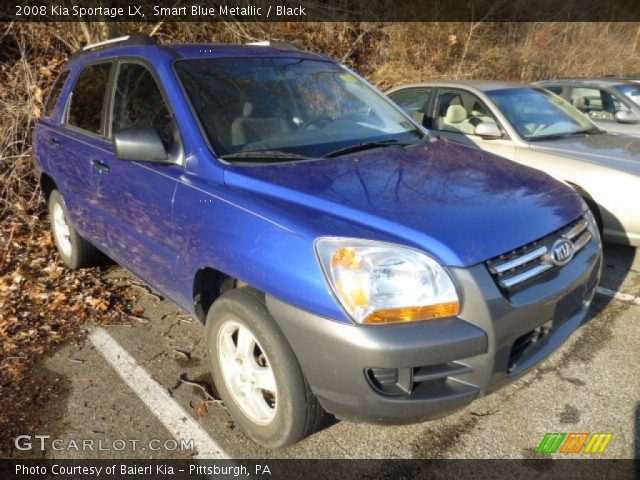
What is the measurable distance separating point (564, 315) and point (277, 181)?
149cm

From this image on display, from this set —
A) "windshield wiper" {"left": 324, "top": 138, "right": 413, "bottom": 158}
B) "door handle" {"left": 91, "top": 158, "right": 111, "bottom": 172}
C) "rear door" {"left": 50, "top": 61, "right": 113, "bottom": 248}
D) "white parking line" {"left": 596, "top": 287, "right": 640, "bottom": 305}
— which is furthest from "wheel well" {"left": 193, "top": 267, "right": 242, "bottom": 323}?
"white parking line" {"left": 596, "top": 287, "right": 640, "bottom": 305}

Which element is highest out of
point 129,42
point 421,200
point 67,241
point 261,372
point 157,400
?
point 129,42

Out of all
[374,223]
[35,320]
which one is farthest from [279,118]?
[35,320]

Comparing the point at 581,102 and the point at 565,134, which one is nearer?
the point at 565,134

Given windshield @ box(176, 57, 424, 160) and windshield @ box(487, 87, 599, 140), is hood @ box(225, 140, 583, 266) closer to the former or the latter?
windshield @ box(176, 57, 424, 160)

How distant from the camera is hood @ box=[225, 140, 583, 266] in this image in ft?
6.63

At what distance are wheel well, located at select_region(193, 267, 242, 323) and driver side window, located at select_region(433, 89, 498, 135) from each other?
356 cm

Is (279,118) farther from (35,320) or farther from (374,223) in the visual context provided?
(35,320)

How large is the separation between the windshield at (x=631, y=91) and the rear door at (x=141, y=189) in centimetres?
653

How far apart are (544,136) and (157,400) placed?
4299mm

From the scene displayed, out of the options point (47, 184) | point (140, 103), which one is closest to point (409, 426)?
point (140, 103)

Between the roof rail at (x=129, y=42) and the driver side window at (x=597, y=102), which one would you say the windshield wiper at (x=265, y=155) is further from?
the driver side window at (x=597, y=102)

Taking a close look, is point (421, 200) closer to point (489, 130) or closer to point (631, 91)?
point (489, 130)

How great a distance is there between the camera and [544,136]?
195 inches
